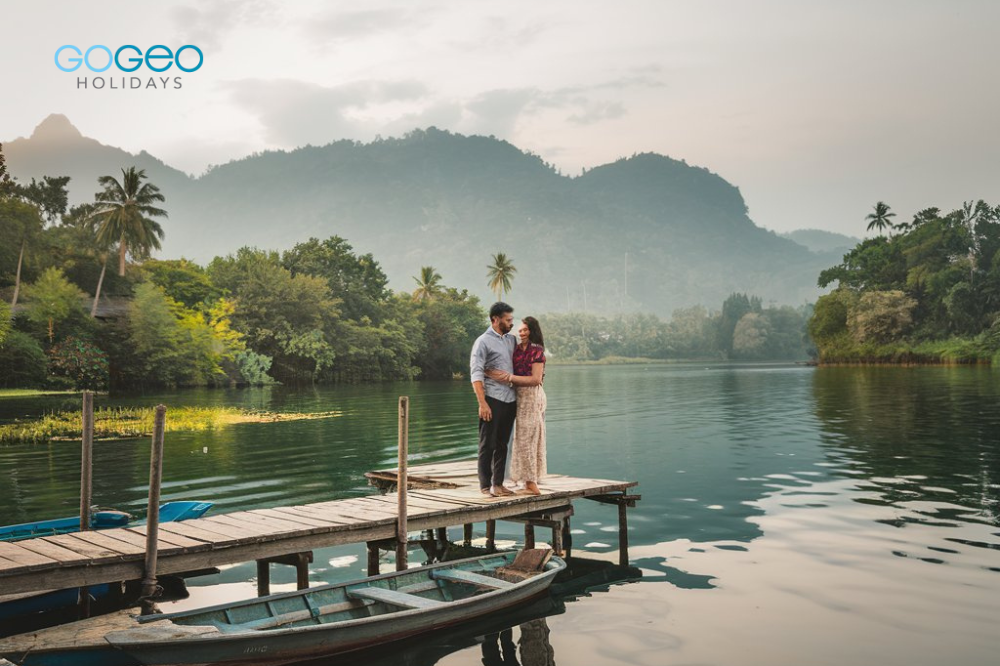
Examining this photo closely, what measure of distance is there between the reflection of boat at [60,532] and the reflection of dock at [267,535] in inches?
38.5

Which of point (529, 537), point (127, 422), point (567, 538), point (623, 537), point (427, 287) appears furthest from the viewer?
point (427, 287)

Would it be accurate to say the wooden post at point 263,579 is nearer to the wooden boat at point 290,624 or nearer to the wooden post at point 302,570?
the wooden post at point 302,570

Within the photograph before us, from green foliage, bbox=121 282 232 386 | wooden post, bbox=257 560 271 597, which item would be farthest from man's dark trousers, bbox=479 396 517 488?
green foliage, bbox=121 282 232 386

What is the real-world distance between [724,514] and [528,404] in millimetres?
6513

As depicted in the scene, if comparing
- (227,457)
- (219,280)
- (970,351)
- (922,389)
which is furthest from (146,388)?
(970,351)

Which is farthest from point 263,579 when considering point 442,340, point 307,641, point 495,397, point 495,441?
point 442,340

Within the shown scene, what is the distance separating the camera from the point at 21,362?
183ft

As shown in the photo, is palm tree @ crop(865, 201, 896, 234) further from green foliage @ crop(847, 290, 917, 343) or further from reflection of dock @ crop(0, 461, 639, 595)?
reflection of dock @ crop(0, 461, 639, 595)

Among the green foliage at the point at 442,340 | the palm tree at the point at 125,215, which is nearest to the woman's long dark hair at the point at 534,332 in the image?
the palm tree at the point at 125,215

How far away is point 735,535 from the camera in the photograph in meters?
14.7

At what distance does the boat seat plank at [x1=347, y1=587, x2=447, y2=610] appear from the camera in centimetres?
933

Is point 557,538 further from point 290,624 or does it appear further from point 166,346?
point 166,346

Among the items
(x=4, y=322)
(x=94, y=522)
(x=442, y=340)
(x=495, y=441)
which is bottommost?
(x=94, y=522)

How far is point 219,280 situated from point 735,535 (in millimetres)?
77662
